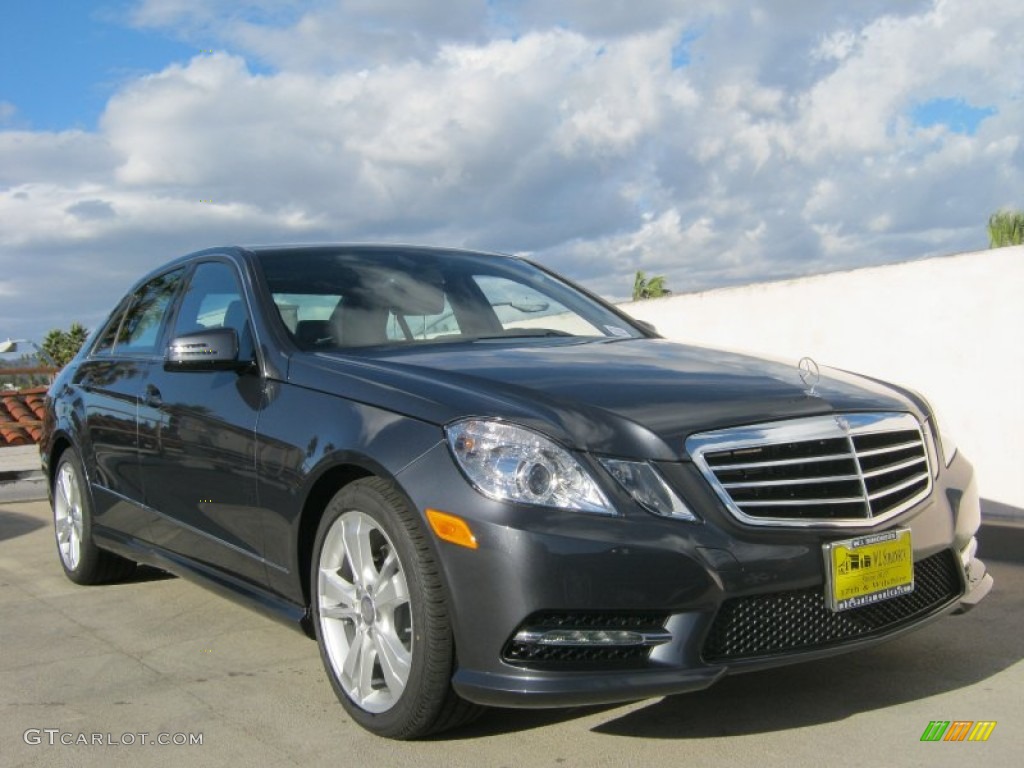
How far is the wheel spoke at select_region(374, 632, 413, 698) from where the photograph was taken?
10.9 feet

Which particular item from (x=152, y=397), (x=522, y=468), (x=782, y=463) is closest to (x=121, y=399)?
(x=152, y=397)

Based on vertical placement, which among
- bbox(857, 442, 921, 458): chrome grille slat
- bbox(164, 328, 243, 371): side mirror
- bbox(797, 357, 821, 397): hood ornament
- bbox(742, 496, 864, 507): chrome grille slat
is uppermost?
bbox(164, 328, 243, 371): side mirror

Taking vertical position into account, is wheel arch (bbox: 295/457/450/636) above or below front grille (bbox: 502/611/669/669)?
above

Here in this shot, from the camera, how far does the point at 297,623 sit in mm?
3814

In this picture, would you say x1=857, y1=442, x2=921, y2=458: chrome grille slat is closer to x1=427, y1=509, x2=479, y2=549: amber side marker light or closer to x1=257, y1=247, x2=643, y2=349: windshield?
x1=427, y1=509, x2=479, y2=549: amber side marker light

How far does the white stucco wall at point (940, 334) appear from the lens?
7348 mm

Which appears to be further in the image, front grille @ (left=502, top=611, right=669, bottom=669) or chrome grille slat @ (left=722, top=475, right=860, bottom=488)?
chrome grille slat @ (left=722, top=475, right=860, bottom=488)

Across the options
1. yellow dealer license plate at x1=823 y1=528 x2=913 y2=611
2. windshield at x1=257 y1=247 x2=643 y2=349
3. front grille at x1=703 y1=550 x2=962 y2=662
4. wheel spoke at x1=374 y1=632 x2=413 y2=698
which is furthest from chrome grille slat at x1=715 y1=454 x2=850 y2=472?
windshield at x1=257 y1=247 x2=643 y2=349

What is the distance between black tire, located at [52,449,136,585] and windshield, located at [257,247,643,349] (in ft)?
6.19

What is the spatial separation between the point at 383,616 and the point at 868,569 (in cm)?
138

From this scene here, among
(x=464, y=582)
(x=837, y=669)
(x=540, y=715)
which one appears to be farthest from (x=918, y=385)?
(x=464, y=582)

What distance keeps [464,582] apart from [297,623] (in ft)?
3.19

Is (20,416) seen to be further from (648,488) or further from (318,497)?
(648,488)

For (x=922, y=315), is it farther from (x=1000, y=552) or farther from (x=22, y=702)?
(x=22, y=702)
